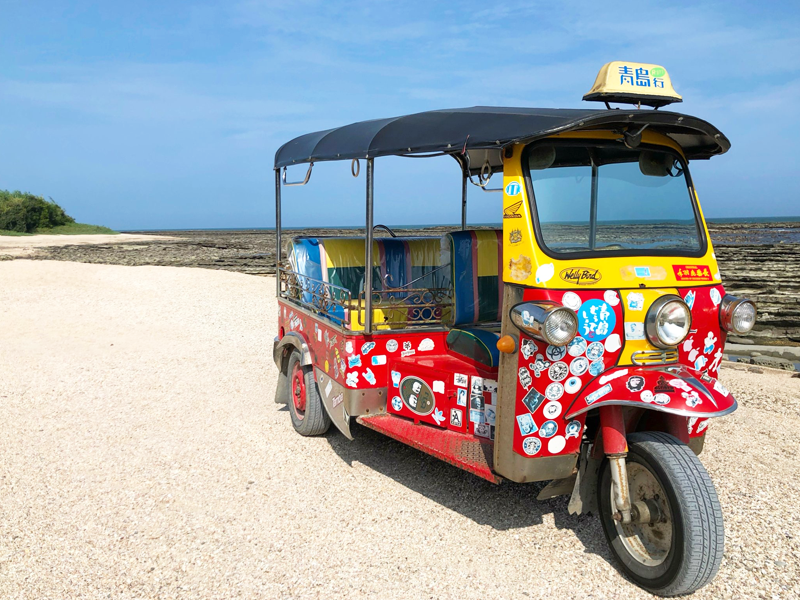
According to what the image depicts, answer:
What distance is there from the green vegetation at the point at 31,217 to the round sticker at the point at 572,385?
5602cm

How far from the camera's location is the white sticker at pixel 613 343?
11.8 ft

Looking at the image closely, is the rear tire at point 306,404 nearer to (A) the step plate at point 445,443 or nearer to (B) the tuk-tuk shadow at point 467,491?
(B) the tuk-tuk shadow at point 467,491

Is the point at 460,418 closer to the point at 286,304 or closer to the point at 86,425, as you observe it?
the point at 286,304

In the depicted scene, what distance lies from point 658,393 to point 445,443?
4.88ft

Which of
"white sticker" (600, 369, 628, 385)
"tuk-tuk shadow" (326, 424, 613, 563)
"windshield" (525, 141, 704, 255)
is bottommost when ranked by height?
"tuk-tuk shadow" (326, 424, 613, 563)

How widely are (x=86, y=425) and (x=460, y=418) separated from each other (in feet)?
12.6

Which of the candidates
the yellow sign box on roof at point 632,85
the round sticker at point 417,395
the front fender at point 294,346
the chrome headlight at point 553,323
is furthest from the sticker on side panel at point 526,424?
the front fender at point 294,346

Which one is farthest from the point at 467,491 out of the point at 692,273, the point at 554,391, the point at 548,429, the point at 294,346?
the point at 294,346

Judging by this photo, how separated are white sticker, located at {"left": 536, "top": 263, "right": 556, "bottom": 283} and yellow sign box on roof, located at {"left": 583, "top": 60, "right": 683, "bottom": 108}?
1185 mm

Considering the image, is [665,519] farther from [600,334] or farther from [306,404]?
[306,404]

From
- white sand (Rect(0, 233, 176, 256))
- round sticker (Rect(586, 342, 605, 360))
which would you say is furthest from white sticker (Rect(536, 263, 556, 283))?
white sand (Rect(0, 233, 176, 256))

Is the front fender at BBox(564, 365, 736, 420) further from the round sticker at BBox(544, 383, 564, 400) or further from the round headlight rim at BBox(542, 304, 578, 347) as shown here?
the round headlight rim at BBox(542, 304, 578, 347)

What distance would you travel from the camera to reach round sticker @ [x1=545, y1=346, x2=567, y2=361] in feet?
11.7

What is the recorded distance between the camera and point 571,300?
3584mm
